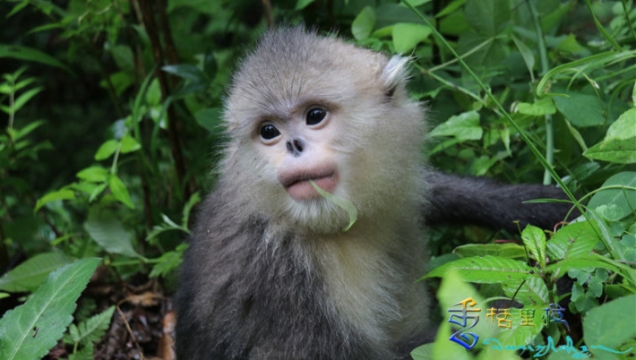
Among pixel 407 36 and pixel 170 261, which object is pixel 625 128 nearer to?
pixel 407 36

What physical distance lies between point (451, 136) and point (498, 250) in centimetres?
140

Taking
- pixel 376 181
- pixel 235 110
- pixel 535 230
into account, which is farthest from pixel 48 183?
pixel 535 230

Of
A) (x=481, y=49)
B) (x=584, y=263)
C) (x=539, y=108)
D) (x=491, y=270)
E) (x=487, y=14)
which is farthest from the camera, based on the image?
(x=481, y=49)

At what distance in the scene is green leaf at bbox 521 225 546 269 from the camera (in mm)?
2352

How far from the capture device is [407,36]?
3.56 metres

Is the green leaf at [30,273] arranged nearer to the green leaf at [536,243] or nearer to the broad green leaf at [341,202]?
the broad green leaf at [341,202]

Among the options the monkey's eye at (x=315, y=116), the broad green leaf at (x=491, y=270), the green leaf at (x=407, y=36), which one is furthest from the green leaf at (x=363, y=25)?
the broad green leaf at (x=491, y=270)

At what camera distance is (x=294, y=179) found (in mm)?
2758

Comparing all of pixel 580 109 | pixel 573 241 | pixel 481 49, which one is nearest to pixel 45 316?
pixel 573 241

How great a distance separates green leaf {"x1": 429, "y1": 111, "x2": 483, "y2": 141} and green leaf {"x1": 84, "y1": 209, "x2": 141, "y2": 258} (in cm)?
191

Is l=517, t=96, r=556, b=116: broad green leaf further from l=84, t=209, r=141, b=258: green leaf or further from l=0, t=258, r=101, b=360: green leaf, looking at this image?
l=84, t=209, r=141, b=258: green leaf

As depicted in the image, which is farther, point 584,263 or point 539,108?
point 539,108

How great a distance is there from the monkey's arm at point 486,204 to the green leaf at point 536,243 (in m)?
1.20

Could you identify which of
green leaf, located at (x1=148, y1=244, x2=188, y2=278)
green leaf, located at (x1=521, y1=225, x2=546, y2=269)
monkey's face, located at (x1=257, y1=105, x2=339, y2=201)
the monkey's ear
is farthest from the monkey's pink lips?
green leaf, located at (x1=148, y1=244, x2=188, y2=278)
